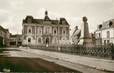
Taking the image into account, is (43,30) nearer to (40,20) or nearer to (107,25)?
(40,20)

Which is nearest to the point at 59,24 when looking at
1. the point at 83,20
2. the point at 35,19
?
the point at 35,19

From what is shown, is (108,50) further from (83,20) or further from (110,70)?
(83,20)

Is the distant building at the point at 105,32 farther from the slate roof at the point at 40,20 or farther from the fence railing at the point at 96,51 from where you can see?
the fence railing at the point at 96,51

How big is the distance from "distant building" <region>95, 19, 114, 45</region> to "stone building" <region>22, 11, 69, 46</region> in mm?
29230

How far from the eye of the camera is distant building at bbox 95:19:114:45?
68125mm

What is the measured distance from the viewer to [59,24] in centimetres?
10975

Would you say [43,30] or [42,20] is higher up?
[42,20]

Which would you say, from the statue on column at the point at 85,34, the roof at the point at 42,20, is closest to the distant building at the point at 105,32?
the roof at the point at 42,20

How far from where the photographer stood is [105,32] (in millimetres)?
72438

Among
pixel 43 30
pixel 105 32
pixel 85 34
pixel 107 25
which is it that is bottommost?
pixel 85 34

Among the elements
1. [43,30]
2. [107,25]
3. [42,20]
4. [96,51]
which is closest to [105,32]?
[107,25]

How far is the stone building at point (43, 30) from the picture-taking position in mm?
103438

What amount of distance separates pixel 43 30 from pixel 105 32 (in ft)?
132

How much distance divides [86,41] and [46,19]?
269 feet
